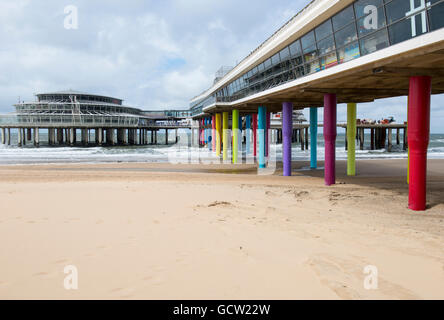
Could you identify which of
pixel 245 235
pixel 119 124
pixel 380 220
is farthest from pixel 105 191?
pixel 119 124

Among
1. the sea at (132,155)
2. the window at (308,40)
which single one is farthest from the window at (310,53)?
the sea at (132,155)

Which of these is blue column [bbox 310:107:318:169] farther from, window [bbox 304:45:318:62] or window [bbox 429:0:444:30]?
window [bbox 429:0:444:30]

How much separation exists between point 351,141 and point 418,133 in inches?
314

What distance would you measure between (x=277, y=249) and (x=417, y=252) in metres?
1.99

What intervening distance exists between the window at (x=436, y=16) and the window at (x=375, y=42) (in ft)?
4.38

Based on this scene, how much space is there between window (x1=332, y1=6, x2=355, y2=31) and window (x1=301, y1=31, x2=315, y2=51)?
143cm

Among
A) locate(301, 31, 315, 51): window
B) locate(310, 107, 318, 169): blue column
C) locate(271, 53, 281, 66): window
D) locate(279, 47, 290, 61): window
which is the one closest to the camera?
locate(301, 31, 315, 51): window

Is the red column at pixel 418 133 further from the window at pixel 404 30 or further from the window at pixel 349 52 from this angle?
the window at pixel 349 52

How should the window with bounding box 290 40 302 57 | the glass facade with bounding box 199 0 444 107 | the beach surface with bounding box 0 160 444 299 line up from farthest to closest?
the window with bounding box 290 40 302 57 → the glass facade with bounding box 199 0 444 107 → the beach surface with bounding box 0 160 444 299

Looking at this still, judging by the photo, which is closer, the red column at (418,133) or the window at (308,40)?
the red column at (418,133)

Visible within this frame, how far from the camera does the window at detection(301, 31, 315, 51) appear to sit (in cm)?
1138

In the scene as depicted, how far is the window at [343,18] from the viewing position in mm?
9086

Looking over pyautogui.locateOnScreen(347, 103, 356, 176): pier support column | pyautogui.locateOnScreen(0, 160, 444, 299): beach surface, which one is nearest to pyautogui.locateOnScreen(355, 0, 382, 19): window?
pyautogui.locateOnScreen(0, 160, 444, 299): beach surface
